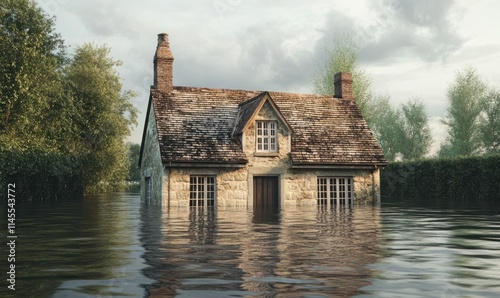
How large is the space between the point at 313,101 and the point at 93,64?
32158 mm

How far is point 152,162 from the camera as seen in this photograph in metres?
29.0

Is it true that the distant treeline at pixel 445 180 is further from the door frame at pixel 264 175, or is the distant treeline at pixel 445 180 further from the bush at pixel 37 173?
the bush at pixel 37 173

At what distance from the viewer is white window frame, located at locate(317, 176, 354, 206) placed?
2838 centimetres

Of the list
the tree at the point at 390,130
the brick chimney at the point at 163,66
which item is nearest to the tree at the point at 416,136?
the tree at the point at 390,130

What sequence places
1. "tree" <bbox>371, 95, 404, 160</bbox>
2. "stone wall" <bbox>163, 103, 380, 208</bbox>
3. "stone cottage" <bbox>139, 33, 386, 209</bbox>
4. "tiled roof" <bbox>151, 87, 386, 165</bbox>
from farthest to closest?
"tree" <bbox>371, 95, 404, 160</bbox>, "tiled roof" <bbox>151, 87, 386, 165</bbox>, "stone cottage" <bbox>139, 33, 386, 209</bbox>, "stone wall" <bbox>163, 103, 380, 208</bbox>

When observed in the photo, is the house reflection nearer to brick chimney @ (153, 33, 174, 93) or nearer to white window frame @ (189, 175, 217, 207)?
white window frame @ (189, 175, 217, 207)

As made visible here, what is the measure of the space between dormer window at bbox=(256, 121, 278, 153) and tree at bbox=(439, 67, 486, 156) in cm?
3677

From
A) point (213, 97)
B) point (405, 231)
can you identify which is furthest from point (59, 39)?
point (405, 231)

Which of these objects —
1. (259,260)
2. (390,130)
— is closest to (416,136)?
(390,130)

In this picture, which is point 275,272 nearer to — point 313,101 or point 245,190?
point 245,190

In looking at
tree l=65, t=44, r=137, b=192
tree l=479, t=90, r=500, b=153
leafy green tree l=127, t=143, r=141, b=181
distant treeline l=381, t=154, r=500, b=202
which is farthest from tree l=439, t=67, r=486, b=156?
leafy green tree l=127, t=143, r=141, b=181

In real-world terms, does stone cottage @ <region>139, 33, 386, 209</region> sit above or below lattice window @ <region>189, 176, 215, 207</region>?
above

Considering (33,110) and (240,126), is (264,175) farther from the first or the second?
(33,110)

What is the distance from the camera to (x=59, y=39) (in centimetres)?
4075
